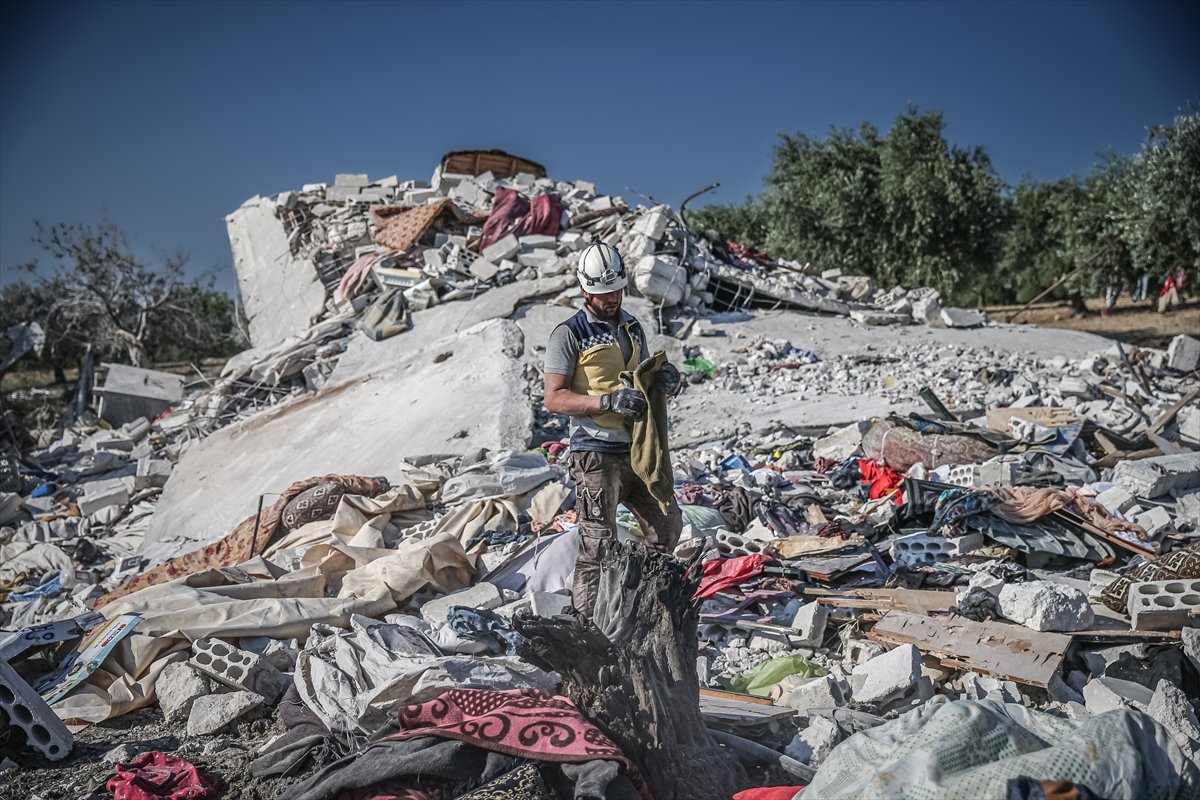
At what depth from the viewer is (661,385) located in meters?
3.44

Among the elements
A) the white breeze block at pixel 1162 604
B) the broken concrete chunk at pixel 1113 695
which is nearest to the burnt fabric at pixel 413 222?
the white breeze block at pixel 1162 604

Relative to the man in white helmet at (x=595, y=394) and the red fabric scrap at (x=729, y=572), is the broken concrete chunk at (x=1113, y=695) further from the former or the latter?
the man in white helmet at (x=595, y=394)

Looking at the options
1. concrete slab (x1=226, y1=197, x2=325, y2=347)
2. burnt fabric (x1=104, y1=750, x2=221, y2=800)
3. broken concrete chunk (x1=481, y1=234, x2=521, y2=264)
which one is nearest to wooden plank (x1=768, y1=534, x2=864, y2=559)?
burnt fabric (x1=104, y1=750, x2=221, y2=800)

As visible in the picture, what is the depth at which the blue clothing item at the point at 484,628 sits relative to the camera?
376cm

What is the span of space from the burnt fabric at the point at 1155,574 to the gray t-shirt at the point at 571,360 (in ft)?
8.30

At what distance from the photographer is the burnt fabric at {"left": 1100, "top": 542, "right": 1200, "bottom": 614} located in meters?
3.97

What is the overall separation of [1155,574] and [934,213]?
15843 millimetres

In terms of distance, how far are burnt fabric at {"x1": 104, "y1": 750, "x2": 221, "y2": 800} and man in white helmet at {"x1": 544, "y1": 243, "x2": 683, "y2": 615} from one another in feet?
4.70

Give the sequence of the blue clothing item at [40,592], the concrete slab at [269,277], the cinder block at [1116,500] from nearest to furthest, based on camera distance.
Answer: the cinder block at [1116,500] → the blue clothing item at [40,592] → the concrete slab at [269,277]

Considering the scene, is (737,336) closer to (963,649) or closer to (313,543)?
(313,543)

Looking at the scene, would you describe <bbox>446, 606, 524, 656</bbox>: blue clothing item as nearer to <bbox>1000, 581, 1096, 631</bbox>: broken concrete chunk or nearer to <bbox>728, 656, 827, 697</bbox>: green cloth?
<bbox>728, 656, 827, 697</bbox>: green cloth

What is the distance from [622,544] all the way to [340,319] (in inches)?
427

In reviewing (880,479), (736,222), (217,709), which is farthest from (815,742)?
(736,222)

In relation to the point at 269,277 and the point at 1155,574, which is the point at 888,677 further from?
the point at 269,277
